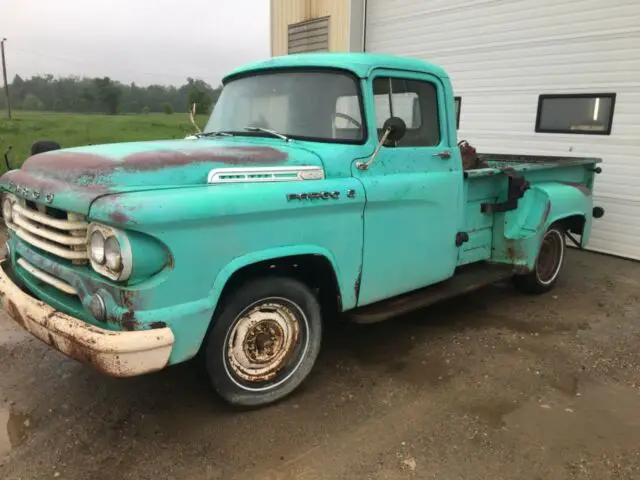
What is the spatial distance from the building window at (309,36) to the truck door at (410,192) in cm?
709

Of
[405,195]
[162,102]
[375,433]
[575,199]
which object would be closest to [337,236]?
[405,195]

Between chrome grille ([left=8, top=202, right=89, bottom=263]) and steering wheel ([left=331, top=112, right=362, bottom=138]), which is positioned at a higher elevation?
steering wheel ([left=331, top=112, right=362, bottom=138])

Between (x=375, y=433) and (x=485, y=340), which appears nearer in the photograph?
(x=375, y=433)

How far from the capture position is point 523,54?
7.94m


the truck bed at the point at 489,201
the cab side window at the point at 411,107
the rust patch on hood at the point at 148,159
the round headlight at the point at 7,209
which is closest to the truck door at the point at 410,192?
the cab side window at the point at 411,107

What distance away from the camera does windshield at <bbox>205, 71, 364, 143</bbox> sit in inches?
145

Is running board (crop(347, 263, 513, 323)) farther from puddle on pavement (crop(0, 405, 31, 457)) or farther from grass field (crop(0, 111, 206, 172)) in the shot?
grass field (crop(0, 111, 206, 172))

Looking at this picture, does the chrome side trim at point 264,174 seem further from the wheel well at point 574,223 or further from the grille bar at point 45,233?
the wheel well at point 574,223

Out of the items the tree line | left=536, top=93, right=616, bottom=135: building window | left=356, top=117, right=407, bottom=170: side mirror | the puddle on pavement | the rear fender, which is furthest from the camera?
the tree line

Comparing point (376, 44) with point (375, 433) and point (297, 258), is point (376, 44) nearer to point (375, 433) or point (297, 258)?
point (297, 258)

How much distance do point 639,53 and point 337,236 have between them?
5679mm

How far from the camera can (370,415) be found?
328cm

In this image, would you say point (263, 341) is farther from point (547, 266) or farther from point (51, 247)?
point (547, 266)

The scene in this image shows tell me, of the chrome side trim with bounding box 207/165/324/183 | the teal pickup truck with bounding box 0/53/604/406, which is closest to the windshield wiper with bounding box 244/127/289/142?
the teal pickup truck with bounding box 0/53/604/406
